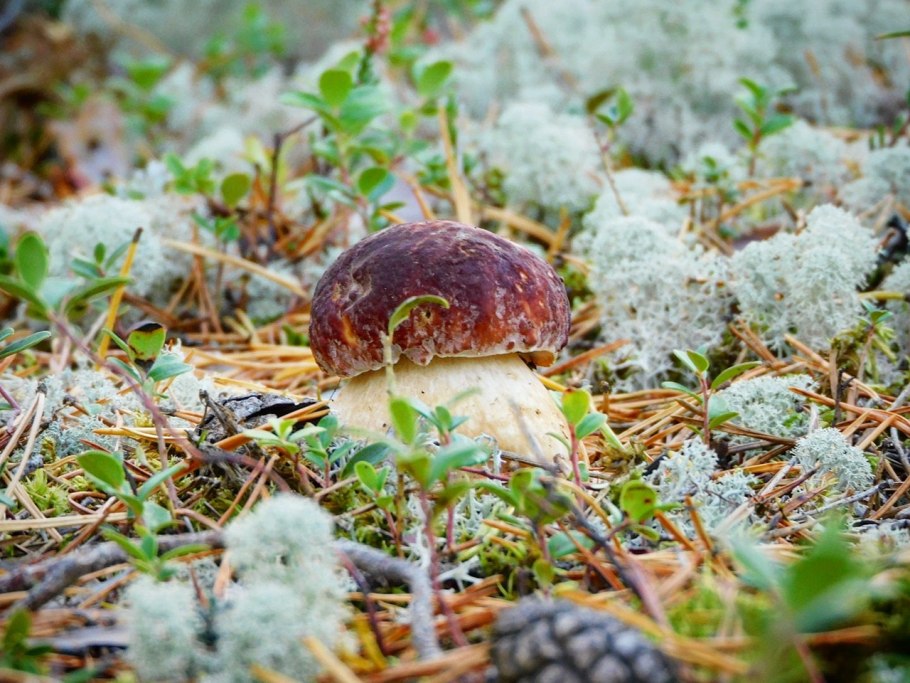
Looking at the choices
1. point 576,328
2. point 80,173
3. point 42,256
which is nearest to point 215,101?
point 80,173

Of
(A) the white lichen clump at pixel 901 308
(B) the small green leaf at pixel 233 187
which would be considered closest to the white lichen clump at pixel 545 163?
(B) the small green leaf at pixel 233 187

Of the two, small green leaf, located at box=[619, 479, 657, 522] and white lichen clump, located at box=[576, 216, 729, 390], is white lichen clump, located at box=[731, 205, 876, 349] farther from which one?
small green leaf, located at box=[619, 479, 657, 522]

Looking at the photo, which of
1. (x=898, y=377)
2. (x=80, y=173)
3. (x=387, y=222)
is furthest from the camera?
(x=80, y=173)

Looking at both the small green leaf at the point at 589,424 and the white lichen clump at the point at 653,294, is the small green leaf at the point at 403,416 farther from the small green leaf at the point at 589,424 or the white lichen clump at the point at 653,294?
the white lichen clump at the point at 653,294

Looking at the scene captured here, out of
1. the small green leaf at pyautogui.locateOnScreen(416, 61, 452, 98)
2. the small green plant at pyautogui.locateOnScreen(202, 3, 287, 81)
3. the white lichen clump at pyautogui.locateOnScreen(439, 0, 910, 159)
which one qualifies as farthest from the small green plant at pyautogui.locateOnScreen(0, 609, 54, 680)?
the small green plant at pyautogui.locateOnScreen(202, 3, 287, 81)

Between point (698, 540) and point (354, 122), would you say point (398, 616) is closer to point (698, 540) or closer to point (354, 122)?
point (698, 540)

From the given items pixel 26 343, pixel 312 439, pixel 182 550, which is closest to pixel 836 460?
pixel 312 439
